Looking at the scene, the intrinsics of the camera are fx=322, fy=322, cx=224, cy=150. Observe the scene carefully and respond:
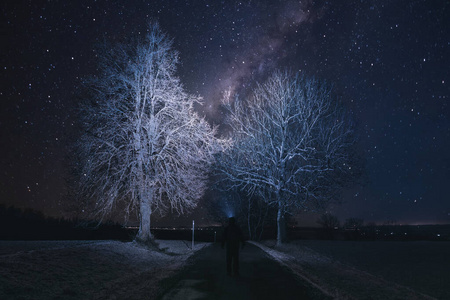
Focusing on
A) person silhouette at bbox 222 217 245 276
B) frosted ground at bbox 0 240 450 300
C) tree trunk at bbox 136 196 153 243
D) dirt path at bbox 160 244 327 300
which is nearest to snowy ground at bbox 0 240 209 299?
frosted ground at bbox 0 240 450 300

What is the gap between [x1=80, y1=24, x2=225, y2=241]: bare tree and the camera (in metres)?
17.6

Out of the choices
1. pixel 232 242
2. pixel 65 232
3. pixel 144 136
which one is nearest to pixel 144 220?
pixel 144 136

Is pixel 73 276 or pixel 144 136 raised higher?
pixel 144 136

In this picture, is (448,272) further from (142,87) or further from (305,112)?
(142,87)

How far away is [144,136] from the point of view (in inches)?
736

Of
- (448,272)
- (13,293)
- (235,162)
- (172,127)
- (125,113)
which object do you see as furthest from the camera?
(235,162)

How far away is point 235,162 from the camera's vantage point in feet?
82.7

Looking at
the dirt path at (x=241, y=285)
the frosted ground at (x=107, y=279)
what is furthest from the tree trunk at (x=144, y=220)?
the dirt path at (x=241, y=285)

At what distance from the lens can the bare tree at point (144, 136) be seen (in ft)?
57.6

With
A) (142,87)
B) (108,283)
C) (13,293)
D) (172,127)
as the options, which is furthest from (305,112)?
(13,293)

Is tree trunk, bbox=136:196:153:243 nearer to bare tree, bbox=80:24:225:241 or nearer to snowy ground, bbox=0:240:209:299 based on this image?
bare tree, bbox=80:24:225:241

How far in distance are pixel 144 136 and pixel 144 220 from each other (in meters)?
4.87

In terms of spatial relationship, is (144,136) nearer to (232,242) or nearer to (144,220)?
(144,220)

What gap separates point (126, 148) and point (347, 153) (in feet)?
49.7
